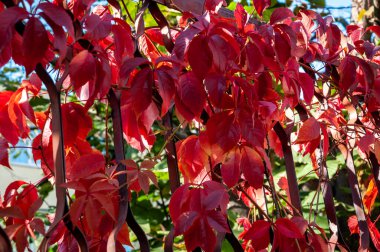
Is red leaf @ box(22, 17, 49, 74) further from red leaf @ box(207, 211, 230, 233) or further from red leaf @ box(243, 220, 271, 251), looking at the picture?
red leaf @ box(243, 220, 271, 251)

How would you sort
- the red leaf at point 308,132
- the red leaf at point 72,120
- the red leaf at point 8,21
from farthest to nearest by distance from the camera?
the red leaf at point 308,132 < the red leaf at point 72,120 < the red leaf at point 8,21

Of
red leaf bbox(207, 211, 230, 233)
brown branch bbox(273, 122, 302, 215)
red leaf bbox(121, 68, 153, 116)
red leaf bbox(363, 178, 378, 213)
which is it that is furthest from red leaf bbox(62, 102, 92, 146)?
red leaf bbox(363, 178, 378, 213)

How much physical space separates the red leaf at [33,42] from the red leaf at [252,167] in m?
0.32

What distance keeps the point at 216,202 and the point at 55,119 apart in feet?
0.77

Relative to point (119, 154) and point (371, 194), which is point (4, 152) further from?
point (371, 194)

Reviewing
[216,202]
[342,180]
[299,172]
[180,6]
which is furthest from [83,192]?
[342,180]

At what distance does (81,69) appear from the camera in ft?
2.46

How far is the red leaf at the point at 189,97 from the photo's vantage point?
33.2 inches

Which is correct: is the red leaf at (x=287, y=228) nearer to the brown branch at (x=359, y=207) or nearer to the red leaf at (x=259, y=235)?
the red leaf at (x=259, y=235)

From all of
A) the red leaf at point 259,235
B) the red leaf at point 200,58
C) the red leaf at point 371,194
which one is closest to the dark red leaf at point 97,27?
the red leaf at point 200,58

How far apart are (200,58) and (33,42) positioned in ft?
0.72

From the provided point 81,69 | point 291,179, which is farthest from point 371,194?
point 81,69

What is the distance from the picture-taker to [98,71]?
80 centimetres

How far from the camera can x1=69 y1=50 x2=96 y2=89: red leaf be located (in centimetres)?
74
